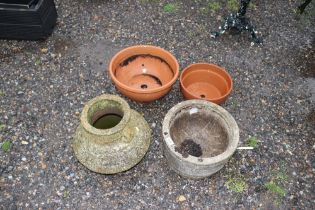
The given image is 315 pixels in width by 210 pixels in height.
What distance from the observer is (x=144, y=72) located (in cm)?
511

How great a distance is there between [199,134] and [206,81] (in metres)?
0.97

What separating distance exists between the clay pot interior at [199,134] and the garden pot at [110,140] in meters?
0.43

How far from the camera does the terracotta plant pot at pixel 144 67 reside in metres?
4.90

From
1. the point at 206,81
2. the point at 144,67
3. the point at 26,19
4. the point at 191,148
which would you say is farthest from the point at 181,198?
the point at 26,19

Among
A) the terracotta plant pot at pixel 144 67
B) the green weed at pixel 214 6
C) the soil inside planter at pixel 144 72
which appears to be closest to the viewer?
the terracotta plant pot at pixel 144 67

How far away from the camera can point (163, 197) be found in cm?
424

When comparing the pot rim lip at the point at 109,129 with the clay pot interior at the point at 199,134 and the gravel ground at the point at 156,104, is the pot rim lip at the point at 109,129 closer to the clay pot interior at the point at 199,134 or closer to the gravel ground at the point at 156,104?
the clay pot interior at the point at 199,134

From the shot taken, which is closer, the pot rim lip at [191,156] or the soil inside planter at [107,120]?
the pot rim lip at [191,156]

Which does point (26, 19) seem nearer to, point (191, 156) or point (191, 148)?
point (191, 148)

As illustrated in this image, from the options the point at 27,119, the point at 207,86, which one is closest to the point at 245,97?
the point at 207,86

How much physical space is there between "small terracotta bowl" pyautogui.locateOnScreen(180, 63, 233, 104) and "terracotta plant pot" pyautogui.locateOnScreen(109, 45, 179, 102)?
0.27 m

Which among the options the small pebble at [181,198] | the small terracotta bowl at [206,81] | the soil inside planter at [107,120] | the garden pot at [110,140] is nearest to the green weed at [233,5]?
the small terracotta bowl at [206,81]

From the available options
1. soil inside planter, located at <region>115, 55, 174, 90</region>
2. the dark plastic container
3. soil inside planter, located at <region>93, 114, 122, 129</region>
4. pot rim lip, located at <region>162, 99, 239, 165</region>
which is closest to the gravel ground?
the dark plastic container

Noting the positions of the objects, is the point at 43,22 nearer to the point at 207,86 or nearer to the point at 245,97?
the point at 207,86
